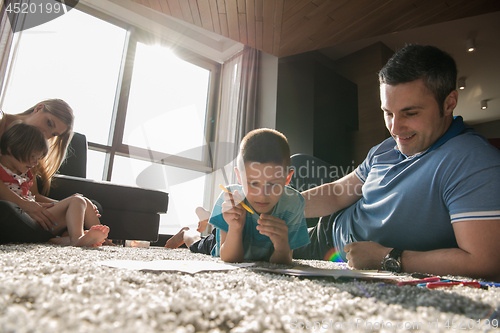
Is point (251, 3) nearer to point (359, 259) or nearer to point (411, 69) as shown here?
point (411, 69)

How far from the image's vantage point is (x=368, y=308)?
279 mm

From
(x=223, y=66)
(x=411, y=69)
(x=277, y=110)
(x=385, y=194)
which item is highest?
(x=223, y=66)

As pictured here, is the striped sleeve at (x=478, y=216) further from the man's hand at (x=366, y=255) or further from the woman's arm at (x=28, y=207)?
the woman's arm at (x=28, y=207)

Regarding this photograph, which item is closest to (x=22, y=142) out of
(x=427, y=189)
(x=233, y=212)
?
(x=233, y=212)

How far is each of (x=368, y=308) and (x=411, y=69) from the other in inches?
34.4

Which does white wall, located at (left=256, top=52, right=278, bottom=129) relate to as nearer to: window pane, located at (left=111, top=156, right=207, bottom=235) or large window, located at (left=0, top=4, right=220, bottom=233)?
large window, located at (left=0, top=4, right=220, bottom=233)

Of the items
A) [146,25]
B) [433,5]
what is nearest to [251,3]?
[433,5]

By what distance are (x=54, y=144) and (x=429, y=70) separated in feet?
6.17

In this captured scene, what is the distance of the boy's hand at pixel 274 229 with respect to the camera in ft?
2.58

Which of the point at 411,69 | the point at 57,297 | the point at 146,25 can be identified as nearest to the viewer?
the point at 57,297

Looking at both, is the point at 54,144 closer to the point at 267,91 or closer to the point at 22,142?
the point at 22,142

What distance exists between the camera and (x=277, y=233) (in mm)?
798

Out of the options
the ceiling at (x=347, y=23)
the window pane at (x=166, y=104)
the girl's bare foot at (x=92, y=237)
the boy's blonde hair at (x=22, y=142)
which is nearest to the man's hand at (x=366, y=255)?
the girl's bare foot at (x=92, y=237)

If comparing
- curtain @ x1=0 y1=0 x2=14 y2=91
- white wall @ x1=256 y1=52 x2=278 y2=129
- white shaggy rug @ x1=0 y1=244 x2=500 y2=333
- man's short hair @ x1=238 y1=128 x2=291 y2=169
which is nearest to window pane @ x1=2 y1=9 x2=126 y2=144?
curtain @ x1=0 y1=0 x2=14 y2=91
